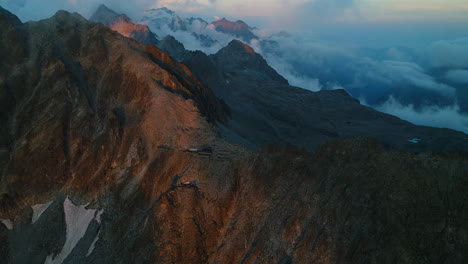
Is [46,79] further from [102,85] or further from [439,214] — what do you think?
[439,214]

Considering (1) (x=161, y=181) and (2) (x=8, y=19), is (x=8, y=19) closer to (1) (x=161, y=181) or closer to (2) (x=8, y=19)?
(2) (x=8, y=19)

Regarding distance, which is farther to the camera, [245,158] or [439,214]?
[245,158]

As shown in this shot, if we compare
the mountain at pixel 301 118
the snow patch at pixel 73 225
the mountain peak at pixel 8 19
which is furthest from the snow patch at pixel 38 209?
the mountain at pixel 301 118

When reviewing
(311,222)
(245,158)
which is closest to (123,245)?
(245,158)

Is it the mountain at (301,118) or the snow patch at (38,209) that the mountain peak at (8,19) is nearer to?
the snow patch at (38,209)

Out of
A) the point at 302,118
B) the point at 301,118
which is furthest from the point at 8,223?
the point at 302,118
